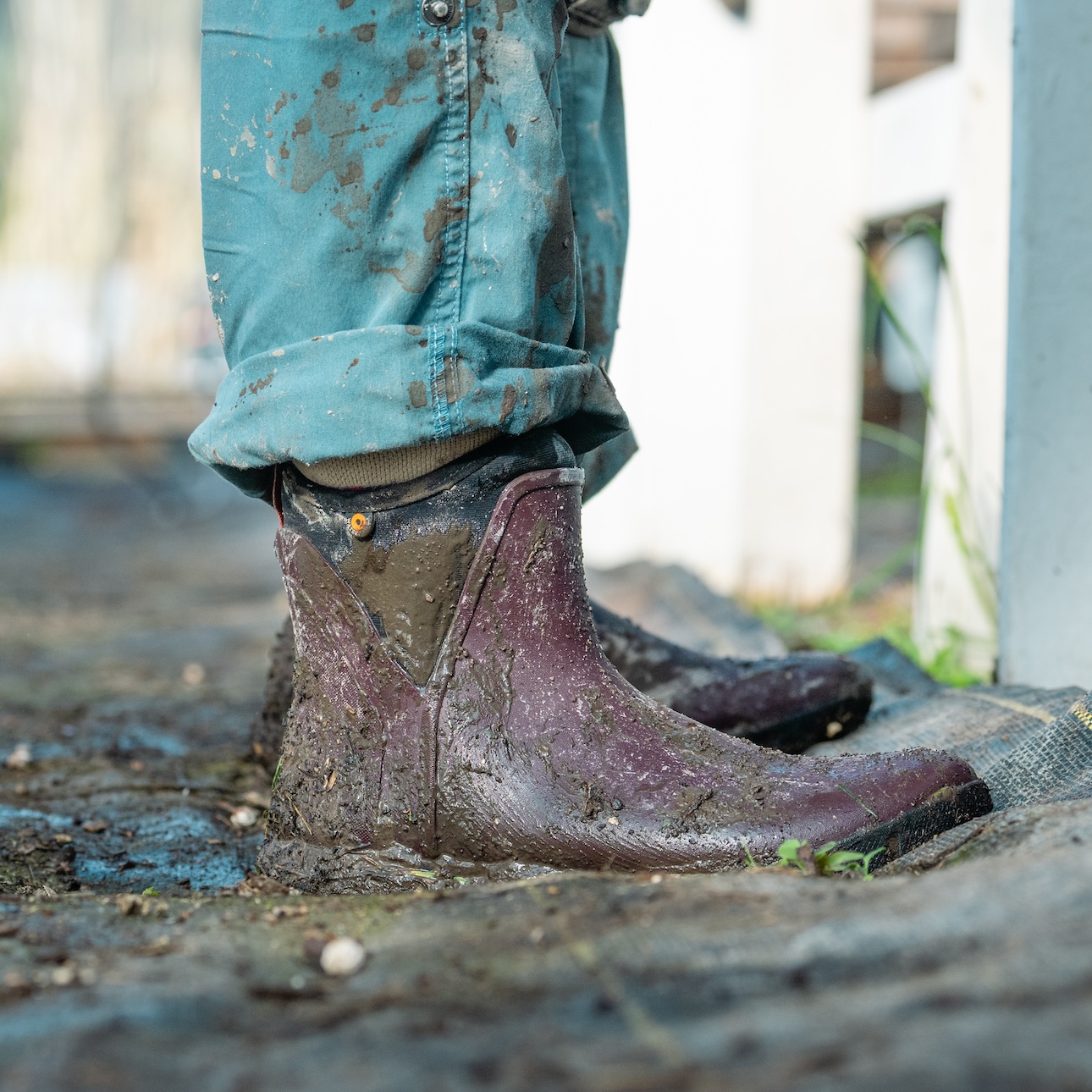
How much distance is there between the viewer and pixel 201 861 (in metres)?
1.14

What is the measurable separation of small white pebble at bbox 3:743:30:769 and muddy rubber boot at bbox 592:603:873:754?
2.54 feet

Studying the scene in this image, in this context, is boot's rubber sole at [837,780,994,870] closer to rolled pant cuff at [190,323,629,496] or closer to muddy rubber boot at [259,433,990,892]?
muddy rubber boot at [259,433,990,892]

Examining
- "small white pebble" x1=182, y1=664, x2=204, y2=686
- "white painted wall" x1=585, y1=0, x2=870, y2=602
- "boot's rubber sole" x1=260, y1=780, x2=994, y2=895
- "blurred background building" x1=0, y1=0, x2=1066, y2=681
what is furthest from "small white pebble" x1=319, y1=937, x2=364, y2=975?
"white painted wall" x1=585, y1=0, x2=870, y2=602

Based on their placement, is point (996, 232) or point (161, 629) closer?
point (996, 232)

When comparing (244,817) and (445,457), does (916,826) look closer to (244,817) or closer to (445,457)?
(445,457)

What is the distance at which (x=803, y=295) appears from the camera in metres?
2.69

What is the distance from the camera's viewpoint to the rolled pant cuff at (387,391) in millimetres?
930

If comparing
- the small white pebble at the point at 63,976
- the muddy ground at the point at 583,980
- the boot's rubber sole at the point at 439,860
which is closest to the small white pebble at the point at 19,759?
the muddy ground at the point at 583,980

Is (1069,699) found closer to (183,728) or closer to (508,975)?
(508,975)

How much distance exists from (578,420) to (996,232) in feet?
3.83

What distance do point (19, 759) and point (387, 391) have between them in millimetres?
897

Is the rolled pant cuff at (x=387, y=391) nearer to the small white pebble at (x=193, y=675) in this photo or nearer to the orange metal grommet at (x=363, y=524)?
the orange metal grommet at (x=363, y=524)

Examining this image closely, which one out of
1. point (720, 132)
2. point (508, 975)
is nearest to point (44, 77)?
point (720, 132)

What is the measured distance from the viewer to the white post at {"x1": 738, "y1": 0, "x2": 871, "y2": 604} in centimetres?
264
